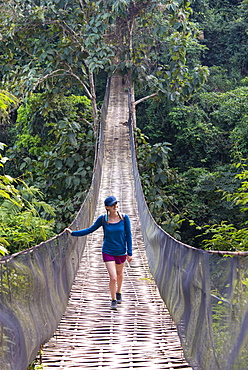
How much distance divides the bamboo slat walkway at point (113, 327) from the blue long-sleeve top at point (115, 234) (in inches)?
18.1

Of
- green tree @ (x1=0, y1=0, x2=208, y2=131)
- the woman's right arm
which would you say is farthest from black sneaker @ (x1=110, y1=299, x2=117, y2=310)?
green tree @ (x1=0, y1=0, x2=208, y2=131)

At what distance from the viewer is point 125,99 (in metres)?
13.3

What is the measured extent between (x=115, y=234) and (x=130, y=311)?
1.95 feet

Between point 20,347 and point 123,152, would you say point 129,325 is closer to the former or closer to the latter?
point 20,347

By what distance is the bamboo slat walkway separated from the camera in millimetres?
2629

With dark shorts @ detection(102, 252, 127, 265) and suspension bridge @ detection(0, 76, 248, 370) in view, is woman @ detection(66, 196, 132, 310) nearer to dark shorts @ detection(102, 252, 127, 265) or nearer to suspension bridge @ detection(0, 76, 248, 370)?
dark shorts @ detection(102, 252, 127, 265)

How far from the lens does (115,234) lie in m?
3.29

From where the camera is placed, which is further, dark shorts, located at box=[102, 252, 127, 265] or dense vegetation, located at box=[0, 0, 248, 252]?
dense vegetation, located at box=[0, 0, 248, 252]

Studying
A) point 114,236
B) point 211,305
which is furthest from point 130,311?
point 211,305

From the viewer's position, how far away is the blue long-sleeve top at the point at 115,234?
328 centimetres

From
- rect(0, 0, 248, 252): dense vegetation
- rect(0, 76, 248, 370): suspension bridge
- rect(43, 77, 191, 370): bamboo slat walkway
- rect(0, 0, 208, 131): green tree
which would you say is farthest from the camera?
rect(0, 0, 248, 252): dense vegetation

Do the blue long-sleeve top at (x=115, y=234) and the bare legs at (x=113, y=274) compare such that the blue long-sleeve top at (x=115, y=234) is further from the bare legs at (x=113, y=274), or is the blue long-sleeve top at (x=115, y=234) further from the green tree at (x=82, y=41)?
the green tree at (x=82, y=41)

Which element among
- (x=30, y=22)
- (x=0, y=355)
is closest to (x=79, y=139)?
(x=30, y=22)

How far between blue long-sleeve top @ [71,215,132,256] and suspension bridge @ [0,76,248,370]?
9.3 inches
